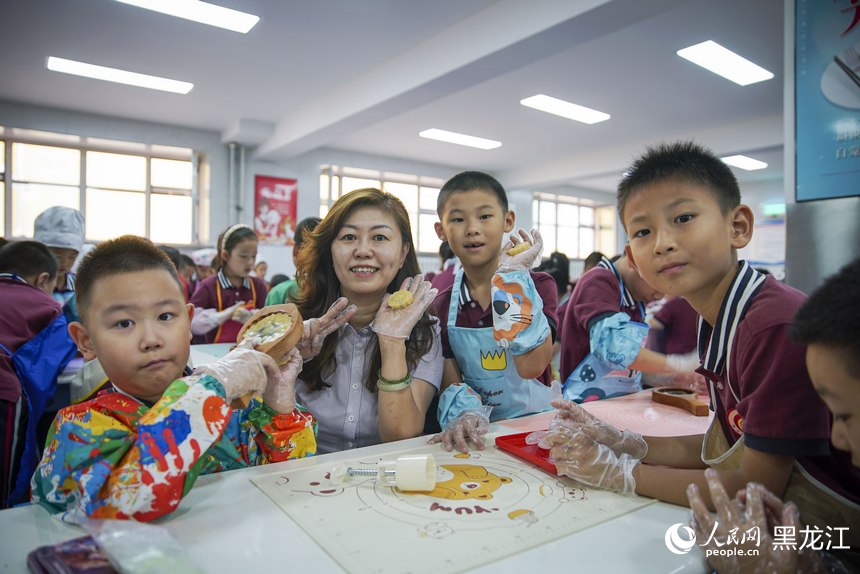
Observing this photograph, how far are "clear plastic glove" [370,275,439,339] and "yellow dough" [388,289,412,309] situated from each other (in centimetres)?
2

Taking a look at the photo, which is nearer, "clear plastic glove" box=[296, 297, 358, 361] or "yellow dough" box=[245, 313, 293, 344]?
"yellow dough" box=[245, 313, 293, 344]

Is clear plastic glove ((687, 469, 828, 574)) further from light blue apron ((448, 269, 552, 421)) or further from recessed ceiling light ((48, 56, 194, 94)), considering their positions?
recessed ceiling light ((48, 56, 194, 94))

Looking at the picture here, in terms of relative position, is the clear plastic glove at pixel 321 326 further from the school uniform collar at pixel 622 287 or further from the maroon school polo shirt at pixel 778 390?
the school uniform collar at pixel 622 287

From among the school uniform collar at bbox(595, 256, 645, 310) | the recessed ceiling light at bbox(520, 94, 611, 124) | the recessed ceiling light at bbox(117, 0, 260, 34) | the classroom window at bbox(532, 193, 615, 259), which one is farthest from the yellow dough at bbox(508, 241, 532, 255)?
the classroom window at bbox(532, 193, 615, 259)

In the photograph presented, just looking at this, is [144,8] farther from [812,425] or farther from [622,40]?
[812,425]

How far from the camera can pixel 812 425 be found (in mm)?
939

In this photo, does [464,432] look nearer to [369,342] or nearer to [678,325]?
[369,342]

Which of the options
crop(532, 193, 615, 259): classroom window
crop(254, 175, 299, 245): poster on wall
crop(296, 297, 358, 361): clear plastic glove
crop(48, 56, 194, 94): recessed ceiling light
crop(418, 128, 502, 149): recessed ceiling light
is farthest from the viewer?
crop(532, 193, 615, 259): classroom window

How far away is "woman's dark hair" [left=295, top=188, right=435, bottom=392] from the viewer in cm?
174

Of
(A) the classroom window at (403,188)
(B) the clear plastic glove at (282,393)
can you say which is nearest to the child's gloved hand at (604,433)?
(B) the clear plastic glove at (282,393)

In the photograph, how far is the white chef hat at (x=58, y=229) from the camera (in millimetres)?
3678

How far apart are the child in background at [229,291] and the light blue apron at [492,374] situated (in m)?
2.50

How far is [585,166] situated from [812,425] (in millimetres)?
9822

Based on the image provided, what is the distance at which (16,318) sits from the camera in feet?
7.20
